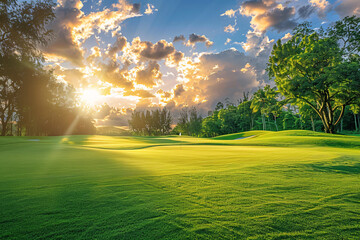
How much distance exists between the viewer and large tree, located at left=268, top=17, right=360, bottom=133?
20.8 m

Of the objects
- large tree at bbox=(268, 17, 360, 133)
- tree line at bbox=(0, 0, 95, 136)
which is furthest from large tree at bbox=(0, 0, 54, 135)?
large tree at bbox=(268, 17, 360, 133)

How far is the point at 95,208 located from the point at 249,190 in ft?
7.89

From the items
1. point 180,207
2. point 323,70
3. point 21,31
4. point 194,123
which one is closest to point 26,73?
point 21,31

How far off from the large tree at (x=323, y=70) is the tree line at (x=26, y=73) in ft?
95.5

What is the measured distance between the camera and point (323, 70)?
2364 cm

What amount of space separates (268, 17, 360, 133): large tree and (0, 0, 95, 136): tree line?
95.5 ft

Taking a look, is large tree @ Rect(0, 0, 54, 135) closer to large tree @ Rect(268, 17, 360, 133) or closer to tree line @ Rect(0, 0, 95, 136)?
tree line @ Rect(0, 0, 95, 136)

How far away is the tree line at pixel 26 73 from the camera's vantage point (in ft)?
60.6

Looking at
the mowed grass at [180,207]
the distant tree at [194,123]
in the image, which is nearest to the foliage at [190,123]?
the distant tree at [194,123]

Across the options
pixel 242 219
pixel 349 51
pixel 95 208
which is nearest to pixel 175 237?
pixel 242 219

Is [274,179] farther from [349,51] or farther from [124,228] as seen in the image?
[349,51]

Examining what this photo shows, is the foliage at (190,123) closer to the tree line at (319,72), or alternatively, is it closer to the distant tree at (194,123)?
the distant tree at (194,123)

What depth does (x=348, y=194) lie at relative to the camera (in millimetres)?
3096

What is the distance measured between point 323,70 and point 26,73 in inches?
1530
